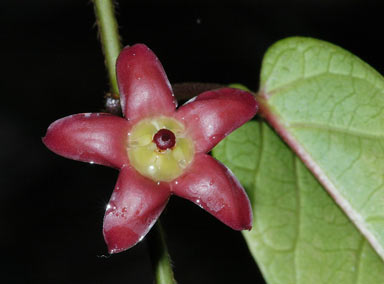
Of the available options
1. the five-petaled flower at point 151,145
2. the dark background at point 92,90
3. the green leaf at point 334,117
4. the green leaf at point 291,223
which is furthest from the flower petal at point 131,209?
the dark background at point 92,90

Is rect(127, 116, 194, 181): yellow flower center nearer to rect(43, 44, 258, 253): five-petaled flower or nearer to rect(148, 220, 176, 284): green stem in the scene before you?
rect(43, 44, 258, 253): five-petaled flower

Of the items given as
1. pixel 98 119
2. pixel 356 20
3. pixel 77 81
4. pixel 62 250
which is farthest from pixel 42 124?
pixel 98 119

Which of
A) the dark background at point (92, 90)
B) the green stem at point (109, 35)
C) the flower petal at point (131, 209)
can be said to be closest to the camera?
the flower petal at point (131, 209)

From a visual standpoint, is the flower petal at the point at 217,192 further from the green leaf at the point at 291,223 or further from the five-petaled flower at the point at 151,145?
the green leaf at the point at 291,223

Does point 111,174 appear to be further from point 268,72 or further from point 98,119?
point 98,119

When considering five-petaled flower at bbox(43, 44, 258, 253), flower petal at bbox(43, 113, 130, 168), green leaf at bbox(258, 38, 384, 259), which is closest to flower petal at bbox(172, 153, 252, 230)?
five-petaled flower at bbox(43, 44, 258, 253)

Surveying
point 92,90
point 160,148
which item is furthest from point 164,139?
point 92,90
